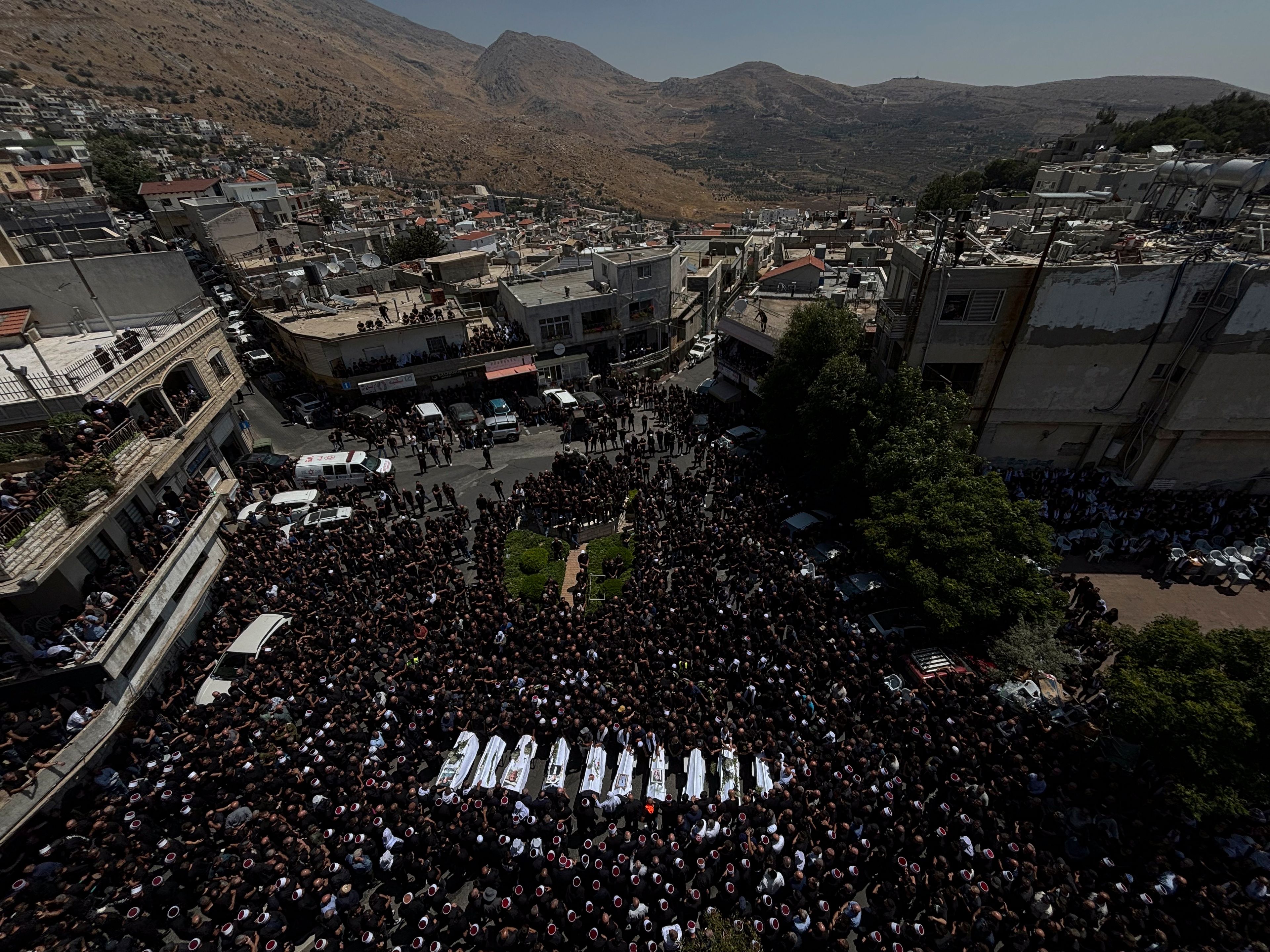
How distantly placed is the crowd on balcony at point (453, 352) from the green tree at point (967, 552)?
2493cm

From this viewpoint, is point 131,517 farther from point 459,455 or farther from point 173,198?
point 173,198

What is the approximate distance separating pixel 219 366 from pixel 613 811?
85.6 ft

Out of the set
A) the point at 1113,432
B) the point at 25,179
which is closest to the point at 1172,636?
the point at 1113,432

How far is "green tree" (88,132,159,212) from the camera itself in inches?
2576

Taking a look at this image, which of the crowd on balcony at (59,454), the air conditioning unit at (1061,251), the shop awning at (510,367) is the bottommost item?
the shop awning at (510,367)

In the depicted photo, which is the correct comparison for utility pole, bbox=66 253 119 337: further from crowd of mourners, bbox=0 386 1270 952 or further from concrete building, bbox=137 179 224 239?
concrete building, bbox=137 179 224 239

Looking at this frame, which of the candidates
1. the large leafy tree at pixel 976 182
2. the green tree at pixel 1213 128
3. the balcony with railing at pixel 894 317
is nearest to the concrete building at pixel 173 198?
the balcony with railing at pixel 894 317

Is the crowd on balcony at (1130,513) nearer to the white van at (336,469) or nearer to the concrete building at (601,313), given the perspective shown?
the concrete building at (601,313)

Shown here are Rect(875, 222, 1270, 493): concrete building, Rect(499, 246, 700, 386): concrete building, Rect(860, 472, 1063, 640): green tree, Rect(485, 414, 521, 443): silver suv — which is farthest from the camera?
Rect(499, 246, 700, 386): concrete building

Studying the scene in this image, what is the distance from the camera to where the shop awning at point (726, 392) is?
106 ft

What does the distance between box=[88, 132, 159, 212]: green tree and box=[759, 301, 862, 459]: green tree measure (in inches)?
3181

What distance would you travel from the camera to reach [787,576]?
1806cm

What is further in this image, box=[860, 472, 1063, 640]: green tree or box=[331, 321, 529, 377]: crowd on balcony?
box=[331, 321, 529, 377]: crowd on balcony

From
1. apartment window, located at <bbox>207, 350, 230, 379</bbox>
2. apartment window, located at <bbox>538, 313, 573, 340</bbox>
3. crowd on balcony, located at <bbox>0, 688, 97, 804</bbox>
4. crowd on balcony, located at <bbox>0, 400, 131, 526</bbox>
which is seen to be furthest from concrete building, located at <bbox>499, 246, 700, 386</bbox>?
crowd on balcony, located at <bbox>0, 688, 97, 804</bbox>
